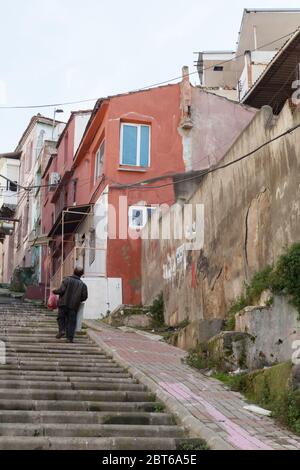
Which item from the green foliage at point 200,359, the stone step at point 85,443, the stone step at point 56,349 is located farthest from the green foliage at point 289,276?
the stone step at point 56,349

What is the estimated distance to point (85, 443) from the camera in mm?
5984

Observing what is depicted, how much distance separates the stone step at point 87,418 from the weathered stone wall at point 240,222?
4009 mm

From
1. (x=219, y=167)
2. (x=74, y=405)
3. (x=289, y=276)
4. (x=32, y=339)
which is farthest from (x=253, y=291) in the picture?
(x=32, y=339)

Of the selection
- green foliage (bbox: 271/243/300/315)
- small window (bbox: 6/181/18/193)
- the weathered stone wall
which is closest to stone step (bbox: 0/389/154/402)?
green foliage (bbox: 271/243/300/315)

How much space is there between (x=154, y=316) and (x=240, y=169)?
6431mm

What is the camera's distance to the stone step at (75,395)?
780 cm

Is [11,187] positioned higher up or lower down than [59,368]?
higher up

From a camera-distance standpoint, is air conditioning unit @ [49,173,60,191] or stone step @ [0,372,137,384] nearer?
stone step @ [0,372,137,384]

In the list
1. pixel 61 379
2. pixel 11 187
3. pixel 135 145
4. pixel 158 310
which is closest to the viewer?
pixel 61 379

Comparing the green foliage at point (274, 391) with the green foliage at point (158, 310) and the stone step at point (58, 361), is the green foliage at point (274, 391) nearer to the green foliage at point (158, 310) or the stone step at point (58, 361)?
the stone step at point (58, 361)

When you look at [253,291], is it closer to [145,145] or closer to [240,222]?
[240,222]

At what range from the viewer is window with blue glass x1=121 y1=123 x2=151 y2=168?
2117cm

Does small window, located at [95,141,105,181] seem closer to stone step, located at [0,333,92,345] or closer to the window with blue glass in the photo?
the window with blue glass

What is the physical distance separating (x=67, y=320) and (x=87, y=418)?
17.1 feet
